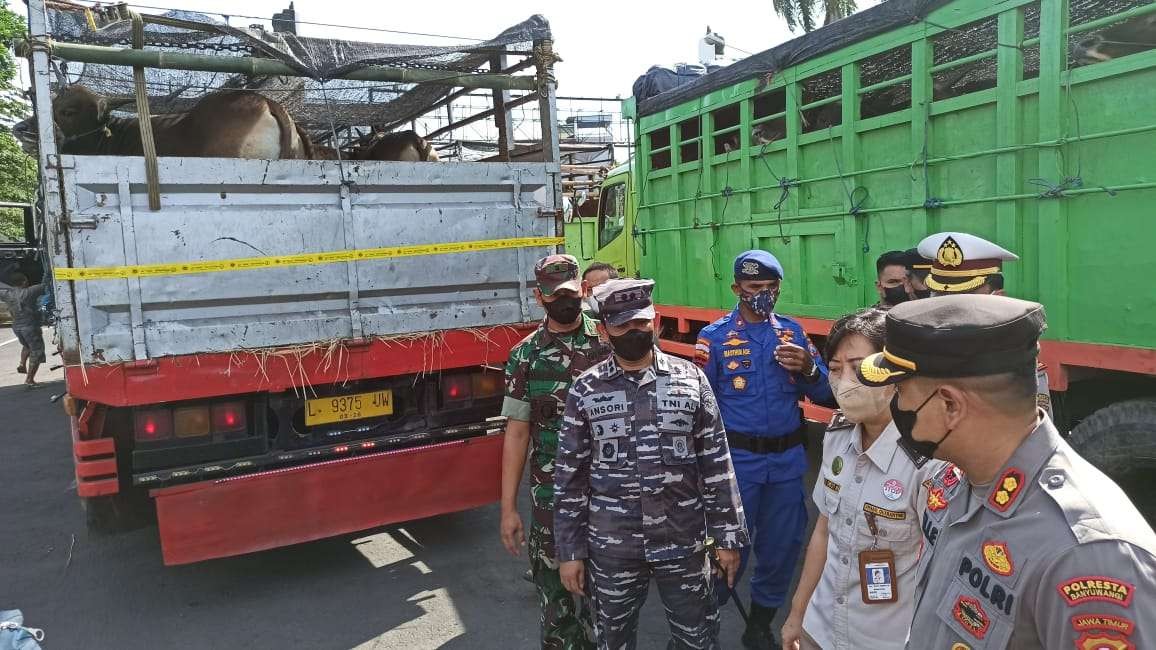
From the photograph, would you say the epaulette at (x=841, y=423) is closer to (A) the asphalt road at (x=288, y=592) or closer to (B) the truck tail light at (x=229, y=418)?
(A) the asphalt road at (x=288, y=592)

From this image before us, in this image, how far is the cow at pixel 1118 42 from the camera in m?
3.06

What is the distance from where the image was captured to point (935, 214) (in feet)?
13.4

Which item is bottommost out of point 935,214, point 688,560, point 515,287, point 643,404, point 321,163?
point 688,560

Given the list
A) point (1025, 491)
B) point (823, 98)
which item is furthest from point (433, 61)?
point (1025, 491)

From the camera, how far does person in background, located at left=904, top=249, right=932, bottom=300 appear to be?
3236 millimetres

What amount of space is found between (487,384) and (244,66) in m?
2.05

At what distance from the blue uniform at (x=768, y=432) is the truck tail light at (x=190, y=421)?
7.82ft

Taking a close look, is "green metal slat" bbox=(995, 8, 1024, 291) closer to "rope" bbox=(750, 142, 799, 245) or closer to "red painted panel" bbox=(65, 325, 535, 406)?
"rope" bbox=(750, 142, 799, 245)

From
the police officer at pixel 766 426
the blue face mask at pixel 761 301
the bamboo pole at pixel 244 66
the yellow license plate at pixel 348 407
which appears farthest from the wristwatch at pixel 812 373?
the bamboo pole at pixel 244 66

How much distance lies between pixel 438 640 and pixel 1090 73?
11.9 ft

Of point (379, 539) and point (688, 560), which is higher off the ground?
point (688, 560)

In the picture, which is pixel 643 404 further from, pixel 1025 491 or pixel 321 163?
pixel 321 163

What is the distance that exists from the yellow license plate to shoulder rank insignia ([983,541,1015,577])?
11.3ft

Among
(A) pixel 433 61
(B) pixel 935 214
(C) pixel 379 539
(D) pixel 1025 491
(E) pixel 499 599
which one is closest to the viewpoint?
(D) pixel 1025 491
